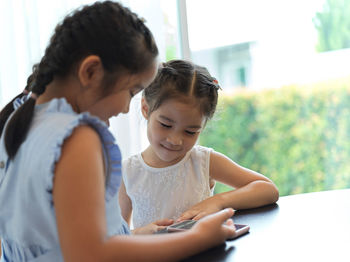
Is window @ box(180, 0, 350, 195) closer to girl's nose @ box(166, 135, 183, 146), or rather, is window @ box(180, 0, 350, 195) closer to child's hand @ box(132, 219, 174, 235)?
girl's nose @ box(166, 135, 183, 146)

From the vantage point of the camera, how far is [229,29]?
318 centimetres

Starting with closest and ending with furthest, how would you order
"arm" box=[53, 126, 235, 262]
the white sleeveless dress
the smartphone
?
"arm" box=[53, 126, 235, 262] < the smartphone < the white sleeveless dress

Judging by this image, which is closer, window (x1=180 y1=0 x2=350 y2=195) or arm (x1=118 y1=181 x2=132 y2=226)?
arm (x1=118 y1=181 x2=132 y2=226)

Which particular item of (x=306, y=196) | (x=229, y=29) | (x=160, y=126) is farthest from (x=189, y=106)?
(x=229, y=29)

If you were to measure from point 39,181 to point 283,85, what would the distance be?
2.79m

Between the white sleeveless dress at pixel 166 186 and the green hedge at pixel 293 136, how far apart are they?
5.22ft

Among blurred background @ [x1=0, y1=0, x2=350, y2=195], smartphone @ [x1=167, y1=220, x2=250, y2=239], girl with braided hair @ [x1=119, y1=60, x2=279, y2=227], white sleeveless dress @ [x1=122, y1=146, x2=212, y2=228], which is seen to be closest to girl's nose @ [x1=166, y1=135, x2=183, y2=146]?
girl with braided hair @ [x1=119, y1=60, x2=279, y2=227]

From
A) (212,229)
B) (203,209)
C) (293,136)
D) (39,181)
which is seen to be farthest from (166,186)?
(293,136)

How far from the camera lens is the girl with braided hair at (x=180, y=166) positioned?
1.44m

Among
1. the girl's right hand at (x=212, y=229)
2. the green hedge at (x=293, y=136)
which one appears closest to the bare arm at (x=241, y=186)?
the girl's right hand at (x=212, y=229)

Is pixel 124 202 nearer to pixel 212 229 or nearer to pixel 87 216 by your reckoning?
pixel 212 229

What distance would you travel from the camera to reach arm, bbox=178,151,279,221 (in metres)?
1.33

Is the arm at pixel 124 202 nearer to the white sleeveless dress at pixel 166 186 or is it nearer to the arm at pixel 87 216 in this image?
the white sleeveless dress at pixel 166 186

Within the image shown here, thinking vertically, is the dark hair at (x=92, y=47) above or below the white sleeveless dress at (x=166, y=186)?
above
